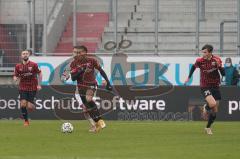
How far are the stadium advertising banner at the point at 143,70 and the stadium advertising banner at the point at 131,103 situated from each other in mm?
1804

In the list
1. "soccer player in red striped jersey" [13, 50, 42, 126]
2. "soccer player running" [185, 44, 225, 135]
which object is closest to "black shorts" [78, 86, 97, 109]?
"soccer player running" [185, 44, 225, 135]

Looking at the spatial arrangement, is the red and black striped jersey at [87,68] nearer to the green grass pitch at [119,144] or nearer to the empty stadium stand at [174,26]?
the green grass pitch at [119,144]

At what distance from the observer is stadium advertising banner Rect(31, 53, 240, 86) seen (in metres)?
28.6

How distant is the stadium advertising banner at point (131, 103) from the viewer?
86.7 ft

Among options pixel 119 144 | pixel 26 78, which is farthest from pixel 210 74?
pixel 26 78

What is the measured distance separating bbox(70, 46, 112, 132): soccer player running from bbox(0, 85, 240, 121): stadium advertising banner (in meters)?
7.18

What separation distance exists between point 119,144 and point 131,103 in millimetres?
11344

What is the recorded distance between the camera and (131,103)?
26.5m

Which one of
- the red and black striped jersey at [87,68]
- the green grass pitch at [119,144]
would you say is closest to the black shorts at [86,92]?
the red and black striped jersey at [87,68]

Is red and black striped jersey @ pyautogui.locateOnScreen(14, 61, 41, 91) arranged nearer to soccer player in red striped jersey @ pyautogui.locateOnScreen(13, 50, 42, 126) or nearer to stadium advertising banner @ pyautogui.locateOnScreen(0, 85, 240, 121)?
soccer player in red striped jersey @ pyautogui.locateOnScreen(13, 50, 42, 126)

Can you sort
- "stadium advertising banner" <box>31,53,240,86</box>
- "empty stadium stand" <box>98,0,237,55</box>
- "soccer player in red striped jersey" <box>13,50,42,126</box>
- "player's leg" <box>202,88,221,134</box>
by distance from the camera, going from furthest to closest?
"empty stadium stand" <box>98,0,237,55</box>, "stadium advertising banner" <box>31,53,240,86</box>, "soccer player in red striped jersey" <box>13,50,42,126</box>, "player's leg" <box>202,88,221,134</box>

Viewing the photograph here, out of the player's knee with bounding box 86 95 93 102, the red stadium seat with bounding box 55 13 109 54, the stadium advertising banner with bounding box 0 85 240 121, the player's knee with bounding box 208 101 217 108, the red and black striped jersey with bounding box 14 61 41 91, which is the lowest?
the stadium advertising banner with bounding box 0 85 240 121

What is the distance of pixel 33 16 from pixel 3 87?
3.86m

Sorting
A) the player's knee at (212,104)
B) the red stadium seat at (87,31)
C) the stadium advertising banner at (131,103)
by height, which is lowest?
the stadium advertising banner at (131,103)
